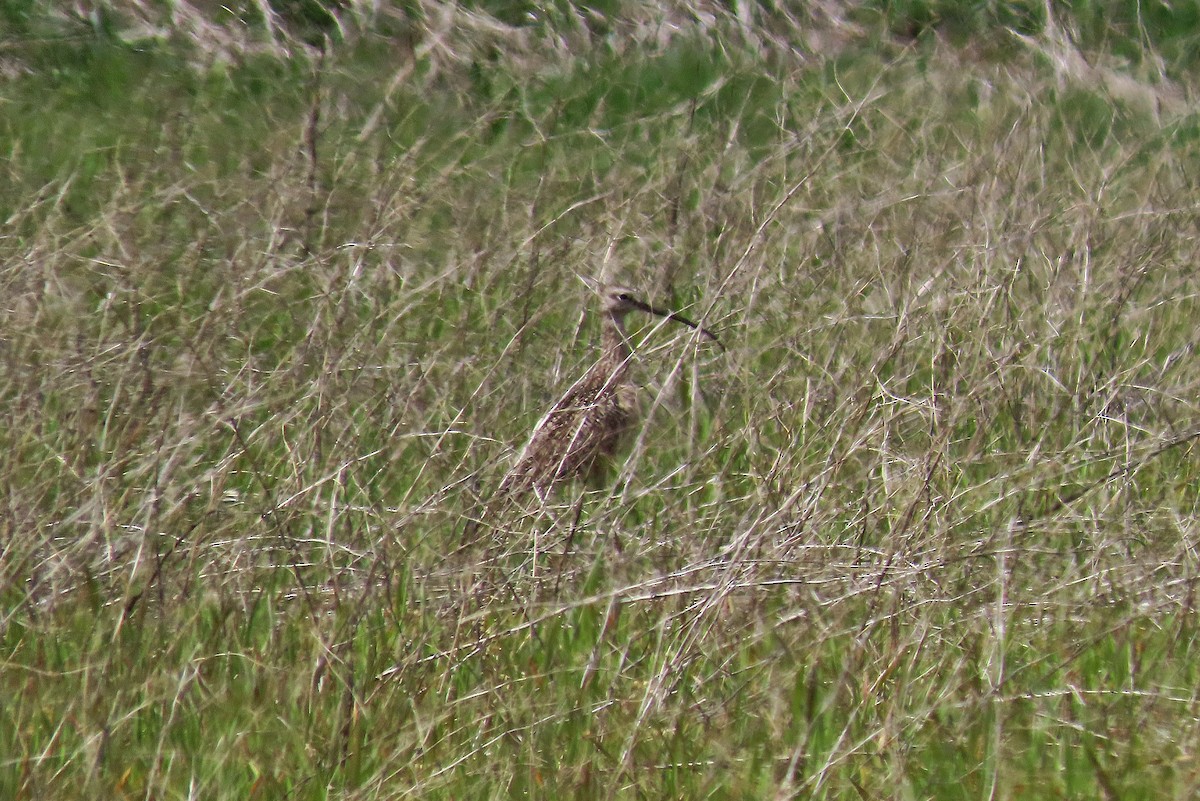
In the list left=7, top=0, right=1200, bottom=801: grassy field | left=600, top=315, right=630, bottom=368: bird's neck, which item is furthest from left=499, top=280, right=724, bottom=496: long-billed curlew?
left=7, top=0, right=1200, bottom=801: grassy field

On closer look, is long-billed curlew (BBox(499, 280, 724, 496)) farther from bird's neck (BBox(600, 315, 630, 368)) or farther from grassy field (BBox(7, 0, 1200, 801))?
grassy field (BBox(7, 0, 1200, 801))

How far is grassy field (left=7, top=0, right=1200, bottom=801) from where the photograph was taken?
2.46 metres

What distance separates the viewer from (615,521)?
2.69m

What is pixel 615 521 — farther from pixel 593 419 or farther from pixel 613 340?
pixel 613 340

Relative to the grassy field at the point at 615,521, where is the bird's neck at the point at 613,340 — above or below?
below

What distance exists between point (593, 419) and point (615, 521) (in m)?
1.47

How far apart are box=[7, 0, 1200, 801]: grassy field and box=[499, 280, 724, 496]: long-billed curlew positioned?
10 centimetres

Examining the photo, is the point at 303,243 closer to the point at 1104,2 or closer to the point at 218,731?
the point at 218,731

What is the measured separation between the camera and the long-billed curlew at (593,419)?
11.9ft

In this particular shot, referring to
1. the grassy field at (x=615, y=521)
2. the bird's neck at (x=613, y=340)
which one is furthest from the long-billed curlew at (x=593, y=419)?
the grassy field at (x=615, y=521)

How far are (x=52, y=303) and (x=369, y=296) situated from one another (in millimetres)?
727

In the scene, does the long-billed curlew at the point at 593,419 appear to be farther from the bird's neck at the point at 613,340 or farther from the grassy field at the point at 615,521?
the grassy field at the point at 615,521

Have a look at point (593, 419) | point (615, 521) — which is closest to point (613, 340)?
point (593, 419)

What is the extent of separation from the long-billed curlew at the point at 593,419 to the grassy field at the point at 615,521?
10 centimetres
